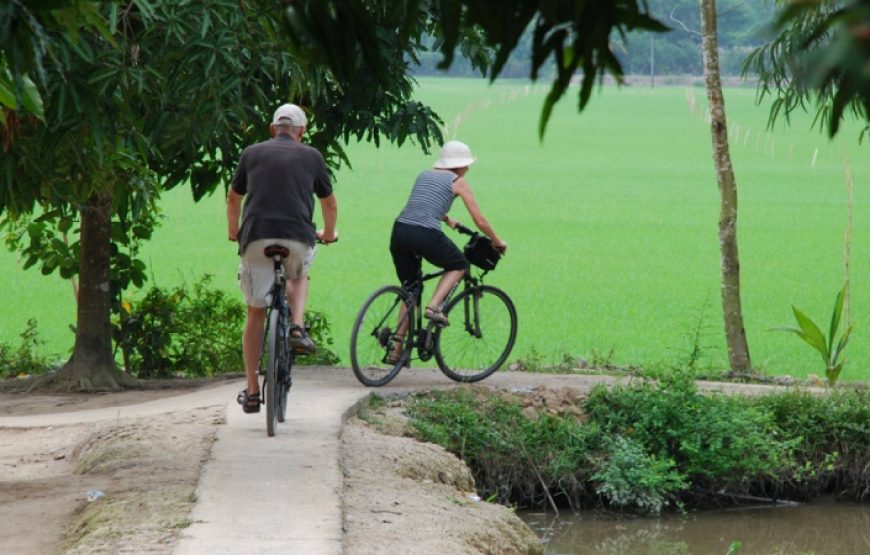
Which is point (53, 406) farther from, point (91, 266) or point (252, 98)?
point (252, 98)

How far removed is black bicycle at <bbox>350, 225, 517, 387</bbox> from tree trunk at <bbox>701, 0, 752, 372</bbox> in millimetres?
3200

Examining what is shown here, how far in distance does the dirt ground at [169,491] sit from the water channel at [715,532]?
1055 mm

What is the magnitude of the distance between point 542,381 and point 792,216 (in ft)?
83.3

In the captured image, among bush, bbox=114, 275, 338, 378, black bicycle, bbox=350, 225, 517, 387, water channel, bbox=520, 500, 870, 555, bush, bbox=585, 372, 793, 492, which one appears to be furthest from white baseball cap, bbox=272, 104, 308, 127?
bush, bbox=114, 275, 338, 378

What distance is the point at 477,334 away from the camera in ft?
36.3

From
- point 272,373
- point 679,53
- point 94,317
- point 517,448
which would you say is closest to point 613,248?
point 94,317

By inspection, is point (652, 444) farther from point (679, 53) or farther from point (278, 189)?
point (679, 53)

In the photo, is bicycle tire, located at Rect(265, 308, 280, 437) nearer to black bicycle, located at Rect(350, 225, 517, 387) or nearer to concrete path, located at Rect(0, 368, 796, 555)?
concrete path, located at Rect(0, 368, 796, 555)

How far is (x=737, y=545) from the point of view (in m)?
8.27

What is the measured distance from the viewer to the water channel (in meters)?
9.05

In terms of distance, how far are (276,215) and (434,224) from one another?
2.63 meters

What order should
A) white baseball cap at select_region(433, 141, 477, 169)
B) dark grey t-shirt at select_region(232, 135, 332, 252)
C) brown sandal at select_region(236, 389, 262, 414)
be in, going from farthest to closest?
white baseball cap at select_region(433, 141, 477, 169)
brown sandal at select_region(236, 389, 262, 414)
dark grey t-shirt at select_region(232, 135, 332, 252)

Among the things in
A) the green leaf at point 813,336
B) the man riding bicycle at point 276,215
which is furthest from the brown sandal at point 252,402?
the green leaf at point 813,336

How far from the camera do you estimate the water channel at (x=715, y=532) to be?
9047mm
